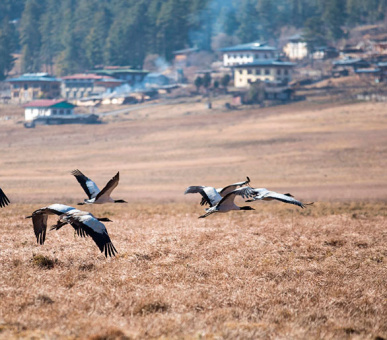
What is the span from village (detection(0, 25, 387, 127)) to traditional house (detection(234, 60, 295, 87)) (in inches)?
6.5

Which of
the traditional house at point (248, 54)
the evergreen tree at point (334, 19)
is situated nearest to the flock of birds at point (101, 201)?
the traditional house at point (248, 54)

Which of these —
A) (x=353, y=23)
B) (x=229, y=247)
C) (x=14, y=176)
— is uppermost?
(x=353, y=23)

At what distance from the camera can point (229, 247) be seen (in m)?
20.4

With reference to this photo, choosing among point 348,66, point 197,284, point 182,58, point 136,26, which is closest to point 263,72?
point 348,66

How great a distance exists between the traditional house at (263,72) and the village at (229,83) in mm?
165

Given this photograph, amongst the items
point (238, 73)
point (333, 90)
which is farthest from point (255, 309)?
point (238, 73)

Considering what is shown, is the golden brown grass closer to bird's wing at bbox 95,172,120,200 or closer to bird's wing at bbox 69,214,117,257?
bird's wing at bbox 69,214,117,257

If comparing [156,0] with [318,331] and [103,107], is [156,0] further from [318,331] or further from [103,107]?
[318,331]

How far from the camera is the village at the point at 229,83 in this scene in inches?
3910

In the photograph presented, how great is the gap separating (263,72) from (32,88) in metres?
40.4

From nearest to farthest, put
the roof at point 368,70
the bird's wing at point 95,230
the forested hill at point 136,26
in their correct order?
the bird's wing at point 95,230 → the roof at point 368,70 → the forested hill at point 136,26

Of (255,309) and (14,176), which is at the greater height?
(255,309)

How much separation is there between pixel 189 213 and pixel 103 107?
245 ft

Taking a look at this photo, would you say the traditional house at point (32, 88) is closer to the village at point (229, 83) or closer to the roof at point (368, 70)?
the village at point (229, 83)
